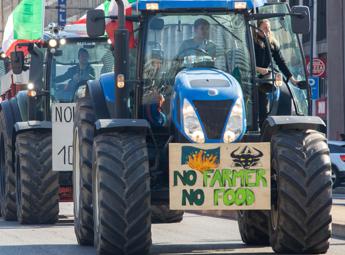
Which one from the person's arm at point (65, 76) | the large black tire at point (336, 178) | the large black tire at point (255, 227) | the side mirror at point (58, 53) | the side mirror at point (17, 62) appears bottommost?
the large black tire at point (336, 178)

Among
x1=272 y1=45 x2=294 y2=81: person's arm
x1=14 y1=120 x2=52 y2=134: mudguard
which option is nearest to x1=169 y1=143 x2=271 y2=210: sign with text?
x1=272 y1=45 x2=294 y2=81: person's arm

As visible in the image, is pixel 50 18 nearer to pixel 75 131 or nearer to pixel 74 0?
pixel 74 0

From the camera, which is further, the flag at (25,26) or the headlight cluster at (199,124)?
the flag at (25,26)

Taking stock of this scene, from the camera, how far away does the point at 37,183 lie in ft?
66.7

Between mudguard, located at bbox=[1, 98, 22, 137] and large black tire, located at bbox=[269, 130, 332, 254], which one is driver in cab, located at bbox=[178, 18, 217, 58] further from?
mudguard, located at bbox=[1, 98, 22, 137]

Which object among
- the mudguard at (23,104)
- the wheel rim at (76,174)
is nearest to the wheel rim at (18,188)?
the mudguard at (23,104)

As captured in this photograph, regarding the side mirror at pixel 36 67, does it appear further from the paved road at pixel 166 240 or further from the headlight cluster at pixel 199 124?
the headlight cluster at pixel 199 124

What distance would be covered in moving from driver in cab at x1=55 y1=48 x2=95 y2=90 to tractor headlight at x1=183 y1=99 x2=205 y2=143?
25.8 feet

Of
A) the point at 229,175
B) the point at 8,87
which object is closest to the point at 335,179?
the point at 8,87

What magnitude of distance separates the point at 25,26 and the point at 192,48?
45.6 ft

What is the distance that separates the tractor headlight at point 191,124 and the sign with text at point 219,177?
17 cm

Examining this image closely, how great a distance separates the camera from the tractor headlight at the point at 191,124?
13.4 m

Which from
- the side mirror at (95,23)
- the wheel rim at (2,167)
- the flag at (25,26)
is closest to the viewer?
the side mirror at (95,23)

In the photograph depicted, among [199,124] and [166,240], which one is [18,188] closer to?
[166,240]
